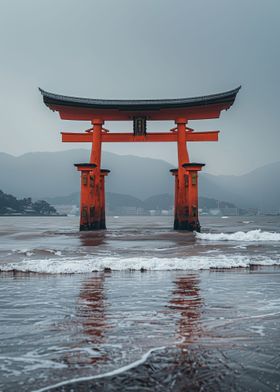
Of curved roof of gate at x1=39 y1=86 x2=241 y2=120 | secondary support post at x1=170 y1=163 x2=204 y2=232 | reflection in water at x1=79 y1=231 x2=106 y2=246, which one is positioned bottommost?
reflection in water at x1=79 y1=231 x2=106 y2=246

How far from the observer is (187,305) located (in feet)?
13.5

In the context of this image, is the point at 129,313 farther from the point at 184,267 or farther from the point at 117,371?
the point at 184,267

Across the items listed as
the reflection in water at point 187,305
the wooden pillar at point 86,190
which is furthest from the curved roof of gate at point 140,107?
the reflection in water at point 187,305

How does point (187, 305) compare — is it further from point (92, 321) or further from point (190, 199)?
point (190, 199)

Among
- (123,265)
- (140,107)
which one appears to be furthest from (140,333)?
(140,107)

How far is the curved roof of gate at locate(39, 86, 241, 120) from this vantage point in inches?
758

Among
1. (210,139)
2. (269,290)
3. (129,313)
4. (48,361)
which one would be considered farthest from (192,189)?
(48,361)

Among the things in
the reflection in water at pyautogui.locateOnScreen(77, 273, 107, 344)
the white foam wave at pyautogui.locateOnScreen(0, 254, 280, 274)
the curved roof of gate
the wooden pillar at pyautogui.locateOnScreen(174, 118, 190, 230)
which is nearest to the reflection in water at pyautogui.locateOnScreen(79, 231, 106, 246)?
the white foam wave at pyautogui.locateOnScreen(0, 254, 280, 274)

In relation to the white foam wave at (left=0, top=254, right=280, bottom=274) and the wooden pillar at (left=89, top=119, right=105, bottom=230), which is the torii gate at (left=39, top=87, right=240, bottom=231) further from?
the white foam wave at (left=0, top=254, right=280, bottom=274)

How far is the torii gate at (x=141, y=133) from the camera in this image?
19219mm

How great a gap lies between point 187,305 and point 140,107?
16.8 m

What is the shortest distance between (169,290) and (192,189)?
46.8 feet

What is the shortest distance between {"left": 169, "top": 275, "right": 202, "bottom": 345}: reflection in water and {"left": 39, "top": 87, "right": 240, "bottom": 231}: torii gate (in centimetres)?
1320

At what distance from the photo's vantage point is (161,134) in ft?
66.7
